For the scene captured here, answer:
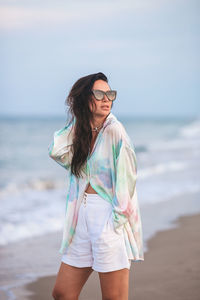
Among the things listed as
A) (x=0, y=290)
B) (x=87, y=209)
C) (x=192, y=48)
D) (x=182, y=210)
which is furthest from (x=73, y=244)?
(x=192, y=48)

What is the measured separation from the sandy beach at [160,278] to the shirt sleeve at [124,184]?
1811 millimetres

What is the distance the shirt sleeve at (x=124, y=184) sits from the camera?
2.55m

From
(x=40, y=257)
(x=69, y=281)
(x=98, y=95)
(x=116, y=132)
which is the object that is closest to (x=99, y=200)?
(x=116, y=132)

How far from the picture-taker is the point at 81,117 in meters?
2.84

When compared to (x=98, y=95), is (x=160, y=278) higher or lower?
lower

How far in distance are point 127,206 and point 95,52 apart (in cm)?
3898

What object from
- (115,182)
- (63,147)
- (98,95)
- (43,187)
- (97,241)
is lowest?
(43,187)

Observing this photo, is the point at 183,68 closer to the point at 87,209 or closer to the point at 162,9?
the point at 162,9

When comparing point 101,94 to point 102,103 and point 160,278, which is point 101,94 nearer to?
point 102,103

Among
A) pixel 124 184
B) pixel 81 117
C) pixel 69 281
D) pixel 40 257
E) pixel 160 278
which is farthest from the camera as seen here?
pixel 40 257

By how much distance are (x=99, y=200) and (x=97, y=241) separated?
228 mm

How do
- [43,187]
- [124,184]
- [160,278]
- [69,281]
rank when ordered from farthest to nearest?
[43,187]
[160,278]
[69,281]
[124,184]

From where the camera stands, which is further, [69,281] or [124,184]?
[69,281]

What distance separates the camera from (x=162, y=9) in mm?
43625
